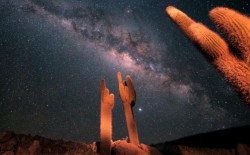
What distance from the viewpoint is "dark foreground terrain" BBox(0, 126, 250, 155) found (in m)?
8.59

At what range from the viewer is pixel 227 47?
4.07m

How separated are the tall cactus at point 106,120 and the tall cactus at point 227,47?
246 inches

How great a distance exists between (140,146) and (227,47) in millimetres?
7268

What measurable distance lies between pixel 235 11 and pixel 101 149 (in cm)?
711

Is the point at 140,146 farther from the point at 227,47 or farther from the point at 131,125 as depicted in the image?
the point at 227,47

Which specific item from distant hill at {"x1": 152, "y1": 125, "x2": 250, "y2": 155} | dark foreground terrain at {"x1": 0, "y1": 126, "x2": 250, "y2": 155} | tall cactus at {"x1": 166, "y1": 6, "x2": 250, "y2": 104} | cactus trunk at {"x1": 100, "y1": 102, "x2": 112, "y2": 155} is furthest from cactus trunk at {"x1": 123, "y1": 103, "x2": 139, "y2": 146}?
tall cactus at {"x1": 166, "y1": 6, "x2": 250, "y2": 104}

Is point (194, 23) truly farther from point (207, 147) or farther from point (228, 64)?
point (207, 147)

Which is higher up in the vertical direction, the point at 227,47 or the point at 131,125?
the point at 131,125

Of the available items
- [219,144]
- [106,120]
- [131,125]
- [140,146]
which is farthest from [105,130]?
[219,144]

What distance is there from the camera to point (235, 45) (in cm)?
384

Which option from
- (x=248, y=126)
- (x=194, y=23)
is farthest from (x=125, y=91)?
(x=194, y=23)

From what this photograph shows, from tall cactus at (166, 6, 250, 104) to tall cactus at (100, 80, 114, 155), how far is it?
626 centimetres

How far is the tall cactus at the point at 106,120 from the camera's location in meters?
9.44

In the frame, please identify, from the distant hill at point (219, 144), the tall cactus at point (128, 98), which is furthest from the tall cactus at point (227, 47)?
the tall cactus at point (128, 98)
